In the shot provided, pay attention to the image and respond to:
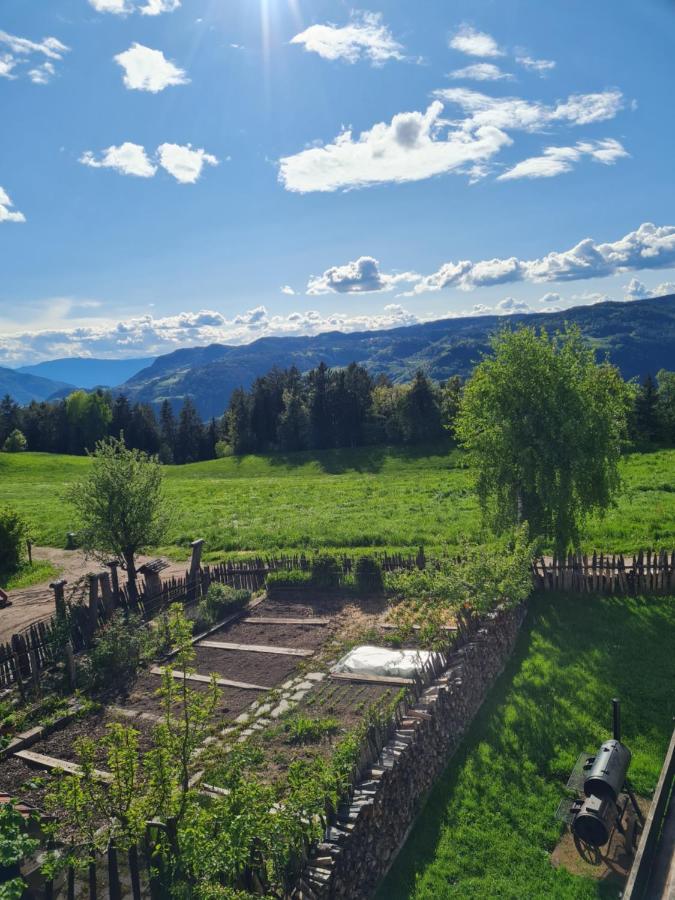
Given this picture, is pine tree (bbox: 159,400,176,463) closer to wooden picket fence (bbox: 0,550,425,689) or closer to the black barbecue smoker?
wooden picket fence (bbox: 0,550,425,689)

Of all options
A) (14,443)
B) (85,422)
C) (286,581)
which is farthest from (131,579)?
(85,422)

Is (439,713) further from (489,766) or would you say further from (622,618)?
(622,618)

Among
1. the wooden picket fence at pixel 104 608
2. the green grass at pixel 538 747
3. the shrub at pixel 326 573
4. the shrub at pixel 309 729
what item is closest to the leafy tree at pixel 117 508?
the wooden picket fence at pixel 104 608

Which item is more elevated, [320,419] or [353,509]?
[320,419]

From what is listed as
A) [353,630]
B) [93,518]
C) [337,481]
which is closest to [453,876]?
[353,630]

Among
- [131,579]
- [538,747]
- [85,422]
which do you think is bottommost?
[538,747]

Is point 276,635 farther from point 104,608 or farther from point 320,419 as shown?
point 320,419

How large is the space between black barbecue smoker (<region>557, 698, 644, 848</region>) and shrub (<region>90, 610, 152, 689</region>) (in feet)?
37.9

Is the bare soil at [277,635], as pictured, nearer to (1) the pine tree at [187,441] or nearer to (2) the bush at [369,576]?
(2) the bush at [369,576]

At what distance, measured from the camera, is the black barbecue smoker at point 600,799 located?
903cm

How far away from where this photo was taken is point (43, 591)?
2491cm

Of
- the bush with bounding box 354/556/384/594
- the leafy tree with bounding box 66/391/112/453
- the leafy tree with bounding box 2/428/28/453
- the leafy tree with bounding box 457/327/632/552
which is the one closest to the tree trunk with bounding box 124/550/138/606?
the bush with bounding box 354/556/384/594

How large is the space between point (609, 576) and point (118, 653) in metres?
15.2

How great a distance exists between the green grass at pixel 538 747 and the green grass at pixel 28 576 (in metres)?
22.0
